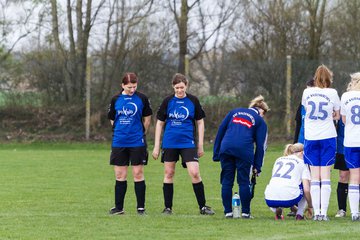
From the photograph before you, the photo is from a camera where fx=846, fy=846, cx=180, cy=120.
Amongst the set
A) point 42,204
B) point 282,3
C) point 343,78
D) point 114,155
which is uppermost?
point 282,3

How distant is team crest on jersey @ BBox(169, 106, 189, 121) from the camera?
11164 millimetres

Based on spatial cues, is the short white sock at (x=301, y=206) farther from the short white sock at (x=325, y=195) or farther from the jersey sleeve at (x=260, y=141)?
the jersey sleeve at (x=260, y=141)

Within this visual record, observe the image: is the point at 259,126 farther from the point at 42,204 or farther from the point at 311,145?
the point at 42,204

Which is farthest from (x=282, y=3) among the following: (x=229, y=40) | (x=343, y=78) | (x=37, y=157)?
(x=37, y=157)

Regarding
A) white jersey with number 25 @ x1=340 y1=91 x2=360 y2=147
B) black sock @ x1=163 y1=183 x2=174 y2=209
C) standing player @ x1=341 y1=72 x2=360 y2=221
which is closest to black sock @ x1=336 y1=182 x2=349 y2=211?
standing player @ x1=341 y1=72 x2=360 y2=221

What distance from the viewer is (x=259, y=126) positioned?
1070 centimetres

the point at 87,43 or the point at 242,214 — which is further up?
the point at 87,43

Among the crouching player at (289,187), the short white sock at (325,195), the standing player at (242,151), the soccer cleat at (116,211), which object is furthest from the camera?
the soccer cleat at (116,211)

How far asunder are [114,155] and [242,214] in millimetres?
1885

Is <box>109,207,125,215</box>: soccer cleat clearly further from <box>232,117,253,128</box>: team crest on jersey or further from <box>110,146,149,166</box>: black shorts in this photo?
<box>232,117,253,128</box>: team crest on jersey

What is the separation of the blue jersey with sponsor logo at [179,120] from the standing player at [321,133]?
1.58m

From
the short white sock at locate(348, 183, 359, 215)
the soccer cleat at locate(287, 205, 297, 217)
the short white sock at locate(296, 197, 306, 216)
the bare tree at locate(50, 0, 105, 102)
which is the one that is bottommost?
the soccer cleat at locate(287, 205, 297, 217)

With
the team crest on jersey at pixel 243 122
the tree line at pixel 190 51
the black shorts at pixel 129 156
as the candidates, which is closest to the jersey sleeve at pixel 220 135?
the team crest on jersey at pixel 243 122

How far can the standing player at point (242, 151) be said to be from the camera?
1063 centimetres
